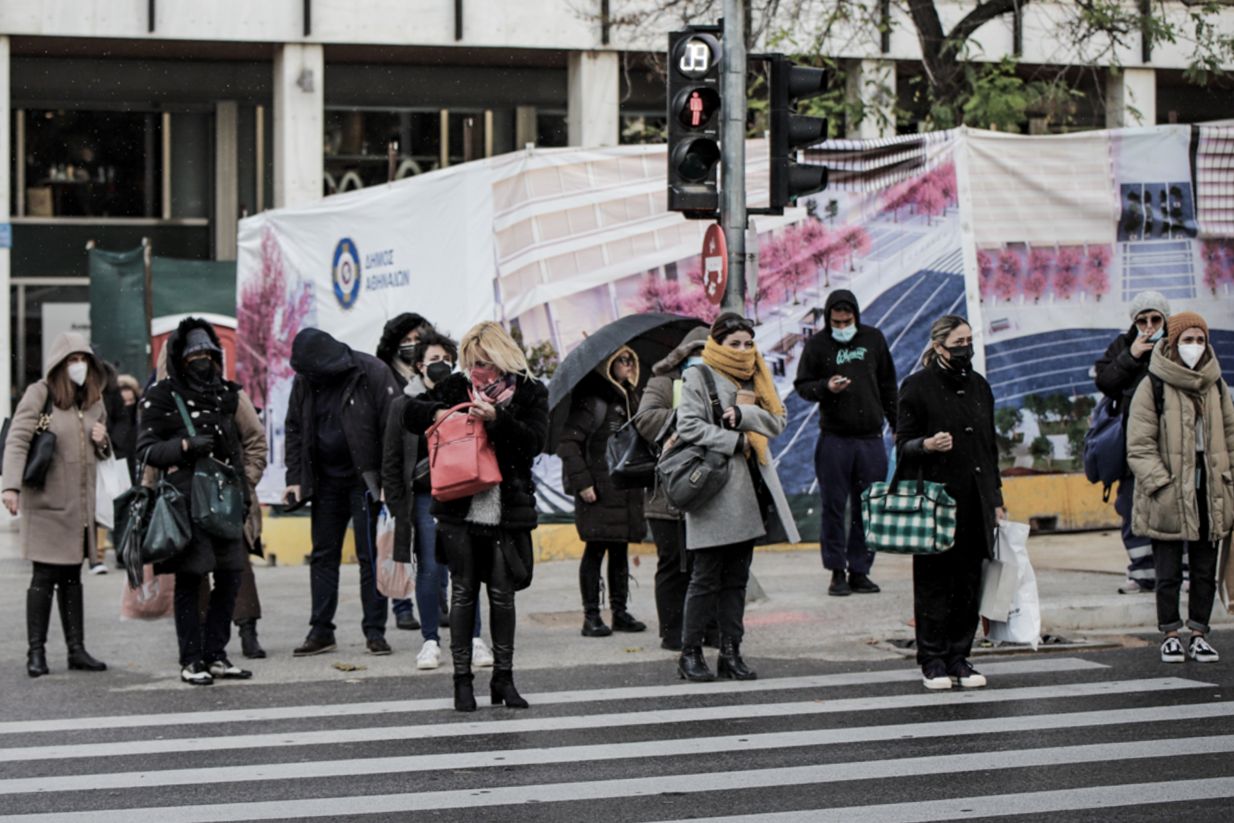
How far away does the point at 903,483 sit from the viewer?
8.77 meters

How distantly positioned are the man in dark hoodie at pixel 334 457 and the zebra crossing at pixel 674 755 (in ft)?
5.23

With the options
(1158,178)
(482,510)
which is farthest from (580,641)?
(1158,178)

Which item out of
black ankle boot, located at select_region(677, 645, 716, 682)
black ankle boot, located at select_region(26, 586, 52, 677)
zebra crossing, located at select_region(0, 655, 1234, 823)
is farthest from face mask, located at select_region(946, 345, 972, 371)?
black ankle boot, located at select_region(26, 586, 52, 677)

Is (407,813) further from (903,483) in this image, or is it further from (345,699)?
(903,483)

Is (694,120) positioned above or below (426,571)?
above

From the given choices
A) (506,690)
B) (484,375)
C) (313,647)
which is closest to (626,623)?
(313,647)

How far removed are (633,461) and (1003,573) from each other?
2.00m

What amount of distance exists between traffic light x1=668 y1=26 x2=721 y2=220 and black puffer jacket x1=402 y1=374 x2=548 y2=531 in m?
3.16

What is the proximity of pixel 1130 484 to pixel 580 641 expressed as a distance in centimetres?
354

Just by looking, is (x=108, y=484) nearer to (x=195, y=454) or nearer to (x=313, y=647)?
(x=313, y=647)

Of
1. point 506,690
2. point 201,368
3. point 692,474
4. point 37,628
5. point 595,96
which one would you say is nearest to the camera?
point 506,690

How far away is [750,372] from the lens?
9.09m

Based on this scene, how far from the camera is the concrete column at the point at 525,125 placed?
101 feet

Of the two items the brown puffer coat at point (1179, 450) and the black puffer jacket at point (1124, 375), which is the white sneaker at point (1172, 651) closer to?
the brown puffer coat at point (1179, 450)
